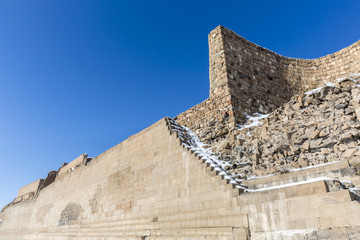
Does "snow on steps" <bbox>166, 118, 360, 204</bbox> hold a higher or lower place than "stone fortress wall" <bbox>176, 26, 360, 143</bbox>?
lower

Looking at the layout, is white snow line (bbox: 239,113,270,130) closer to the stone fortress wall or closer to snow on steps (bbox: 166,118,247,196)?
the stone fortress wall

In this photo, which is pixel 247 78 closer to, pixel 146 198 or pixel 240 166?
pixel 240 166

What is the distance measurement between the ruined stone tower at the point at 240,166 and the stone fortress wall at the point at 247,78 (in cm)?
6

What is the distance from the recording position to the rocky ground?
22.1 feet

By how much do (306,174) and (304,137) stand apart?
173 centimetres

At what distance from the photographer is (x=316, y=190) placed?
472 centimetres

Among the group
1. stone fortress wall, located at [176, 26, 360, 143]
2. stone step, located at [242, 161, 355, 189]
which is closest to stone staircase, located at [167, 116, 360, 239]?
stone step, located at [242, 161, 355, 189]

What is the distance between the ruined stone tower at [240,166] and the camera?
5029 mm

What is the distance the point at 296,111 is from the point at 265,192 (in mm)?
4058

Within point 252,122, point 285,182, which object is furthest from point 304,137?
point 252,122

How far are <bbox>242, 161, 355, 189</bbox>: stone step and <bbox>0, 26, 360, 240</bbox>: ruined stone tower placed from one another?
24mm

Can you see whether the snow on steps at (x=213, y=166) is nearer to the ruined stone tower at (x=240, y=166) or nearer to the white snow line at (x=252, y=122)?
the ruined stone tower at (x=240, y=166)

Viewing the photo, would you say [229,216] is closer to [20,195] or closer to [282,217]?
[282,217]

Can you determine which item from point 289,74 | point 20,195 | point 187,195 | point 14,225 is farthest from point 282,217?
point 20,195
